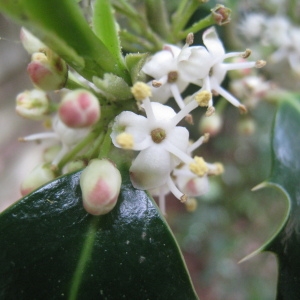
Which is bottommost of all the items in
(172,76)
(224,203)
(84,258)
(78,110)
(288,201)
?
(224,203)

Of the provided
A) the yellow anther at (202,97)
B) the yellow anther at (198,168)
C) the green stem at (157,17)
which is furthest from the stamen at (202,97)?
the green stem at (157,17)

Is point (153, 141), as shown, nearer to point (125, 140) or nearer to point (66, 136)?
point (125, 140)

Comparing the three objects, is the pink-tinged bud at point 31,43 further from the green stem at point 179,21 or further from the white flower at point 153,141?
the green stem at point 179,21

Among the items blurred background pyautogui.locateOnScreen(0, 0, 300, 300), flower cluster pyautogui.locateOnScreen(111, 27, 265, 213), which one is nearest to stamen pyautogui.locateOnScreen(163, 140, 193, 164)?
flower cluster pyautogui.locateOnScreen(111, 27, 265, 213)

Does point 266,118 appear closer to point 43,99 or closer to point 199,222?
point 199,222

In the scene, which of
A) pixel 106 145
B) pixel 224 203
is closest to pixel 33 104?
pixel 106 145

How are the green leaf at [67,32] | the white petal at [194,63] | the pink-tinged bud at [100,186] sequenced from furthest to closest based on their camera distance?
the white petal at [194,63]
the pink-tinged bud at [100,186]
the green leaf at [67,32]
